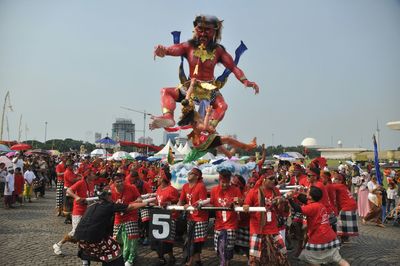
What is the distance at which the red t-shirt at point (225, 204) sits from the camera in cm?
591

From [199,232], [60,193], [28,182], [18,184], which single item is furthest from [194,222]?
[28,182]

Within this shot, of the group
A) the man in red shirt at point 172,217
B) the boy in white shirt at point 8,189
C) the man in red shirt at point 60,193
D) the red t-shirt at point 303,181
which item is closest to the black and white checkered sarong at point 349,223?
the red t-shirt at point 303,181

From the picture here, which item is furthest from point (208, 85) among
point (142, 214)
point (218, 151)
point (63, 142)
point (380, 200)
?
point (63, 142)

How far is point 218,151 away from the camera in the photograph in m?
9.56

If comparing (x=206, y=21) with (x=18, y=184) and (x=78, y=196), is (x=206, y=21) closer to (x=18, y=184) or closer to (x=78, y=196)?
(x=78, y=196)

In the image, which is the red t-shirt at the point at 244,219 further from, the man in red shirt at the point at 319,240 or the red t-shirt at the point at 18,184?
the red t-shirt at the point at 18,184

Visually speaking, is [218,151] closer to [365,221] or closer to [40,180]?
[365,221]

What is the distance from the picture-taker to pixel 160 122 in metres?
8.54

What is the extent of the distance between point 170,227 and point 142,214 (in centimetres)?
177

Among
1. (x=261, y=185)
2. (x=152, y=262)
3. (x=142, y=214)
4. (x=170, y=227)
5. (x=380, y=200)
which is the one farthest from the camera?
(x=380, y=200)

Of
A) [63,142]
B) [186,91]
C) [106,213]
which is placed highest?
[63,142]

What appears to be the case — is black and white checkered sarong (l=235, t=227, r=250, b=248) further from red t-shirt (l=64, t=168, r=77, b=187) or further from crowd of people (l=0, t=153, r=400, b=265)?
red t-shirt (l=64, t=168, r=77, b=187)

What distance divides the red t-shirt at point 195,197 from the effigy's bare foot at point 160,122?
2.42 m

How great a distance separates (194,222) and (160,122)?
301cm
